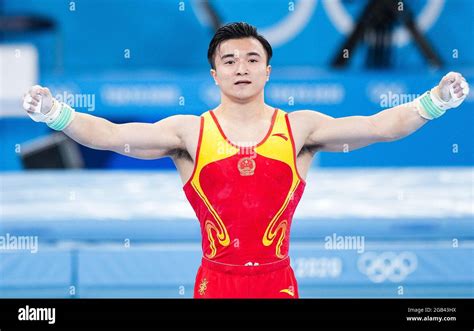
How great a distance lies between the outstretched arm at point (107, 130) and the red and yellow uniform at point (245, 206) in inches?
4.9

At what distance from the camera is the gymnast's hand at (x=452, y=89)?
3.44 metres

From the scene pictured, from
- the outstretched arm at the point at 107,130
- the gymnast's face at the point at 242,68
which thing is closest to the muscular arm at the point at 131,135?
the outstretched arm at the point at 107,130

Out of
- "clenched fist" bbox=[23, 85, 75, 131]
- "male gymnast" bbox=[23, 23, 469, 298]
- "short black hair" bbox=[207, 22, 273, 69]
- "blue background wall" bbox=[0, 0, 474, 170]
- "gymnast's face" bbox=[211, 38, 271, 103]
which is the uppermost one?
"blue background wall" bbox=[0, 0, 474, 170]

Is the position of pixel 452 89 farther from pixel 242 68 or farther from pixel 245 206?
pixel 245 206

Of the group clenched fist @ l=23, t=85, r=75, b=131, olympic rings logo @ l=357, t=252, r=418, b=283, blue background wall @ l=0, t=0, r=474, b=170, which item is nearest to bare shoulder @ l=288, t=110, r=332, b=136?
clenched fist @ l=23, t=85, r=75, b=131

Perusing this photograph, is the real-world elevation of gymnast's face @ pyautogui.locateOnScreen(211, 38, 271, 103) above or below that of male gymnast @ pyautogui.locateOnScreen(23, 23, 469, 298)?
above

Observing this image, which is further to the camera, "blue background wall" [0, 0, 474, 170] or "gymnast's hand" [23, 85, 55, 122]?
"blue background wall" [0, 0, 474, 170]

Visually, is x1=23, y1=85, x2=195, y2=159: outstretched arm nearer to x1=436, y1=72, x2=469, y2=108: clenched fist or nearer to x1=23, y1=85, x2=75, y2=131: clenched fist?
x1=23, y1=85, x2=75, y2=131: clenched fist

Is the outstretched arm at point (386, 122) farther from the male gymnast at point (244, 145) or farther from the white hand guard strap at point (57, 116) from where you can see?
the white hand guard strap at point (57, 116)

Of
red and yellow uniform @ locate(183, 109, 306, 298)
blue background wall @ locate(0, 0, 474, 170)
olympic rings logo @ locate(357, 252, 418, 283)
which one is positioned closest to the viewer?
red and yellow uniform @ locate(183, 109, 306, 298)

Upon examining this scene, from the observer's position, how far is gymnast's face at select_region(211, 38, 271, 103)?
350cm

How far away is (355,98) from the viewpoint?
25.2 ft

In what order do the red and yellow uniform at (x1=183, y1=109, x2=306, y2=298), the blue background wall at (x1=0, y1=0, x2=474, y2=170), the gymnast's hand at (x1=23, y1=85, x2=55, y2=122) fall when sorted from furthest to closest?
the blue background wall at (x1=0, y1=0, x2=474, y2=170)
the red and yellow uniform at (x1=183, y1=109, x2=306, y2=298)
the gymnast's hand at (x1=23, y1=85, x2=55, y2=122)
